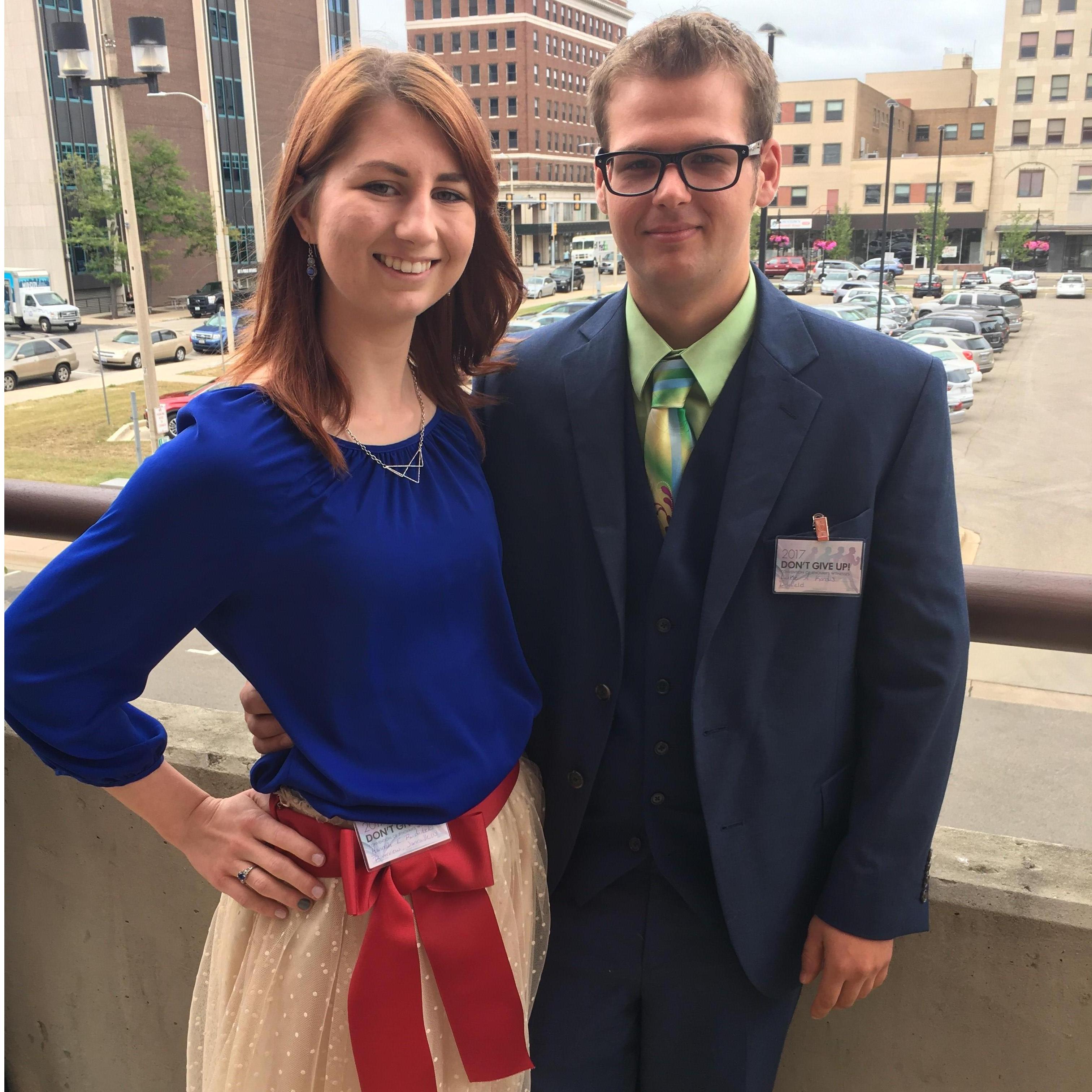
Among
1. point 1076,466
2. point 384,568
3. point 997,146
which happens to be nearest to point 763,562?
point 384,568

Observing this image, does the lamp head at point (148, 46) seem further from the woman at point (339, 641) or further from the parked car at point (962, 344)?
the parked car at point (962, 344)

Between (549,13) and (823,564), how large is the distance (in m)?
43.6

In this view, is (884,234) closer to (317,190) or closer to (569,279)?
(569,279)

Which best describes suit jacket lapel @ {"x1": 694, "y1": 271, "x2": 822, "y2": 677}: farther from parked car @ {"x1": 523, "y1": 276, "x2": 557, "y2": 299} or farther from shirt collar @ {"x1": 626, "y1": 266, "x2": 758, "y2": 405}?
parked car @ {"x1": 523, "y1": 276, "x2": 557, "y2": 299}

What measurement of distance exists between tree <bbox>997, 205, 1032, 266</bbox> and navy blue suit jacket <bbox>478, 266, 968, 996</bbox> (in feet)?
160

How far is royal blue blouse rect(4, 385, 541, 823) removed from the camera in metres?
0.95

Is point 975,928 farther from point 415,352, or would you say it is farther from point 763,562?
point 415,352

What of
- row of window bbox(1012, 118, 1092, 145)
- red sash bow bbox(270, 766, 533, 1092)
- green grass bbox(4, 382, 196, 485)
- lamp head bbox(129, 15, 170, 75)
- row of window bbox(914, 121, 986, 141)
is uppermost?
row of window bbox(914, 121, 986, 141)

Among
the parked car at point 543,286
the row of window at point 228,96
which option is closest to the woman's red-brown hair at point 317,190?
the parked car at point 543,286

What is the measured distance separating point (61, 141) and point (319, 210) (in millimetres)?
35315

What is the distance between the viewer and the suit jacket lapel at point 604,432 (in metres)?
1.18

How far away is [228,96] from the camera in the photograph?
36719 millimetres

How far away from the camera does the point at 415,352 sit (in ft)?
4.22

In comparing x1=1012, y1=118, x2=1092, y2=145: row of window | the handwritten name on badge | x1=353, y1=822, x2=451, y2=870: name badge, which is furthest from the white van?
x1=1012, y1=118, x2=1092, y2=145: row of window
